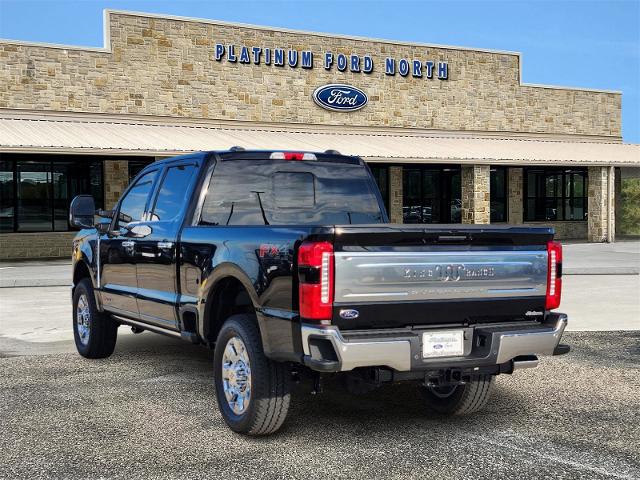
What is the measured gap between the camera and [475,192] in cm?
2922

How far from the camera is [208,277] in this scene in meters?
6.23

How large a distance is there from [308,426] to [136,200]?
3156 millimetres

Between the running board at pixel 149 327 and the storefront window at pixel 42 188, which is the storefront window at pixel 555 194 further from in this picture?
the running board at pixel 149 327

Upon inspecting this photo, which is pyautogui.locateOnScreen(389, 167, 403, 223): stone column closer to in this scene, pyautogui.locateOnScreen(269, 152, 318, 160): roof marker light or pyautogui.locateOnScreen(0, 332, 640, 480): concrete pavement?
pyautogui.locateOnScreen(0, 332, 640, 480): concrete pavement

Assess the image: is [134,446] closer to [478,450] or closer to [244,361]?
[244,361]

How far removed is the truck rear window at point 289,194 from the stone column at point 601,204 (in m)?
26.1

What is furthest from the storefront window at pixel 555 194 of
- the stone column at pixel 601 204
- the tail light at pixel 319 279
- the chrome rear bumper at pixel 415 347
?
the tail light at pixel 319 279

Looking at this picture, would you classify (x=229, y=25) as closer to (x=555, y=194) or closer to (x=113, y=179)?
(x=113, y=179)

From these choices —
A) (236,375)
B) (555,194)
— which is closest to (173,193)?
(236,375)

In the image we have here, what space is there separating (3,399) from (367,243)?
374 cm

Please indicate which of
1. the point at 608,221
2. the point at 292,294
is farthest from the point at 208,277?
the point at 608,221

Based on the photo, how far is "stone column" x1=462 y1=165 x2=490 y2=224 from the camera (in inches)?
1147

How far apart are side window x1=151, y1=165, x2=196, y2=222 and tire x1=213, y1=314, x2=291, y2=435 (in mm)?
1530

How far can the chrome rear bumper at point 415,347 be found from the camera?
5.03 metres
